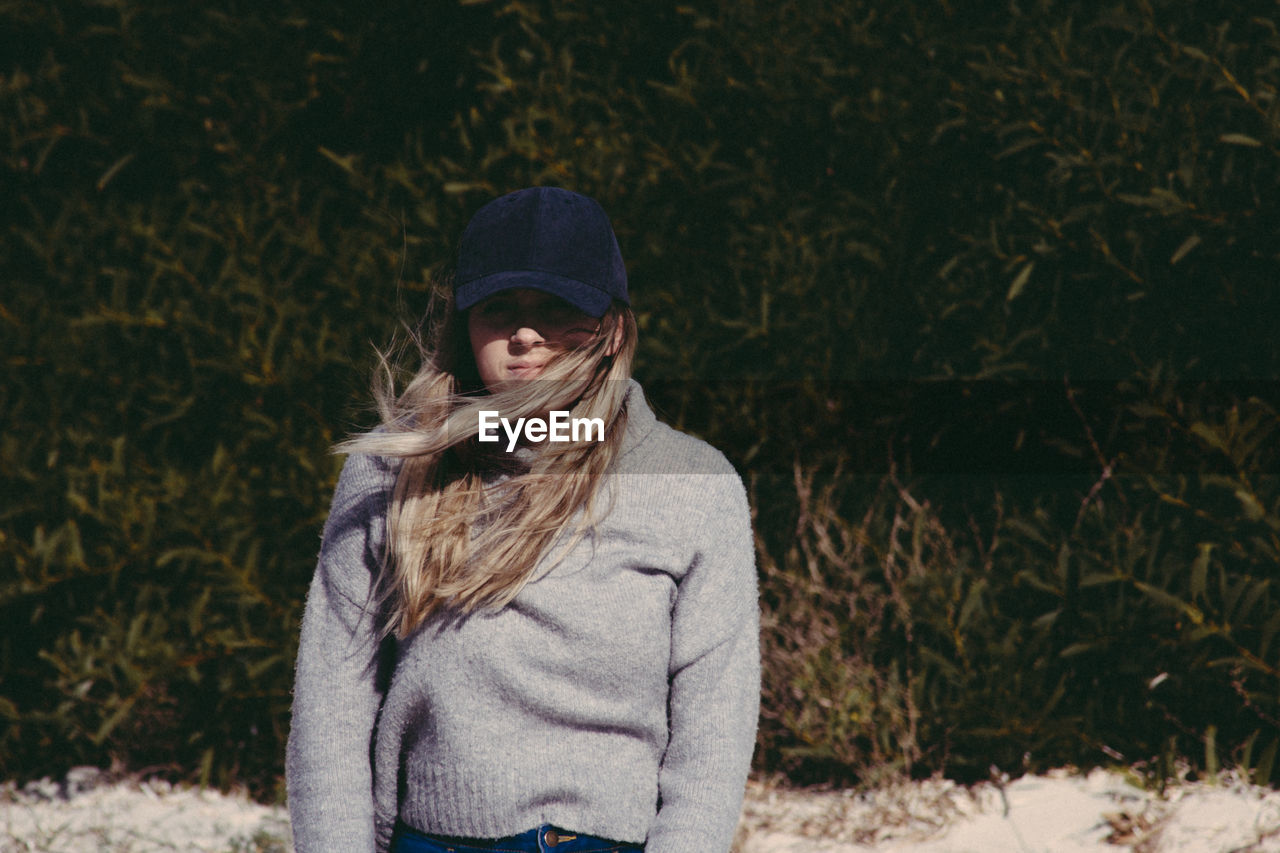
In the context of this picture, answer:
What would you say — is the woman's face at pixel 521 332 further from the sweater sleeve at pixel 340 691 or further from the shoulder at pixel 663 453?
the sweater sleeve at pixel 340 691

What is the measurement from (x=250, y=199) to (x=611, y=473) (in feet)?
9.12

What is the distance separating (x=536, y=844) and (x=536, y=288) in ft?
3.10

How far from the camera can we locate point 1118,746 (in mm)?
3615

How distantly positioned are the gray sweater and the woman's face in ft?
0.87

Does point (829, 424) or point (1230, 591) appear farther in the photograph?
point (829, 424)

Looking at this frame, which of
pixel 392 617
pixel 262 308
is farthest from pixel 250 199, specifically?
pixel 392 617

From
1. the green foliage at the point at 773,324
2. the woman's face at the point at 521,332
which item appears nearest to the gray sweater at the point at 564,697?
the woman's face at the point at 521,332

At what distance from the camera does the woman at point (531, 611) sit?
1.87 m

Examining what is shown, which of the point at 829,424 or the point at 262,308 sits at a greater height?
the point at 262,308

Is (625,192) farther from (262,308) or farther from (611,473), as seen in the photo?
(611,473)

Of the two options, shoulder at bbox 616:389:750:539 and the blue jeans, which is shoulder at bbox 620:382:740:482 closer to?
shoulder at bbox 616:389:750:539

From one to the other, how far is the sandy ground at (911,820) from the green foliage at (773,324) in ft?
0.36

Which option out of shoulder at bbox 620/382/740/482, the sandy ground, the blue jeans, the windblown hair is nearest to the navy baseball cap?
the windblown hair

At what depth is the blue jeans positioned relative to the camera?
1839mm
